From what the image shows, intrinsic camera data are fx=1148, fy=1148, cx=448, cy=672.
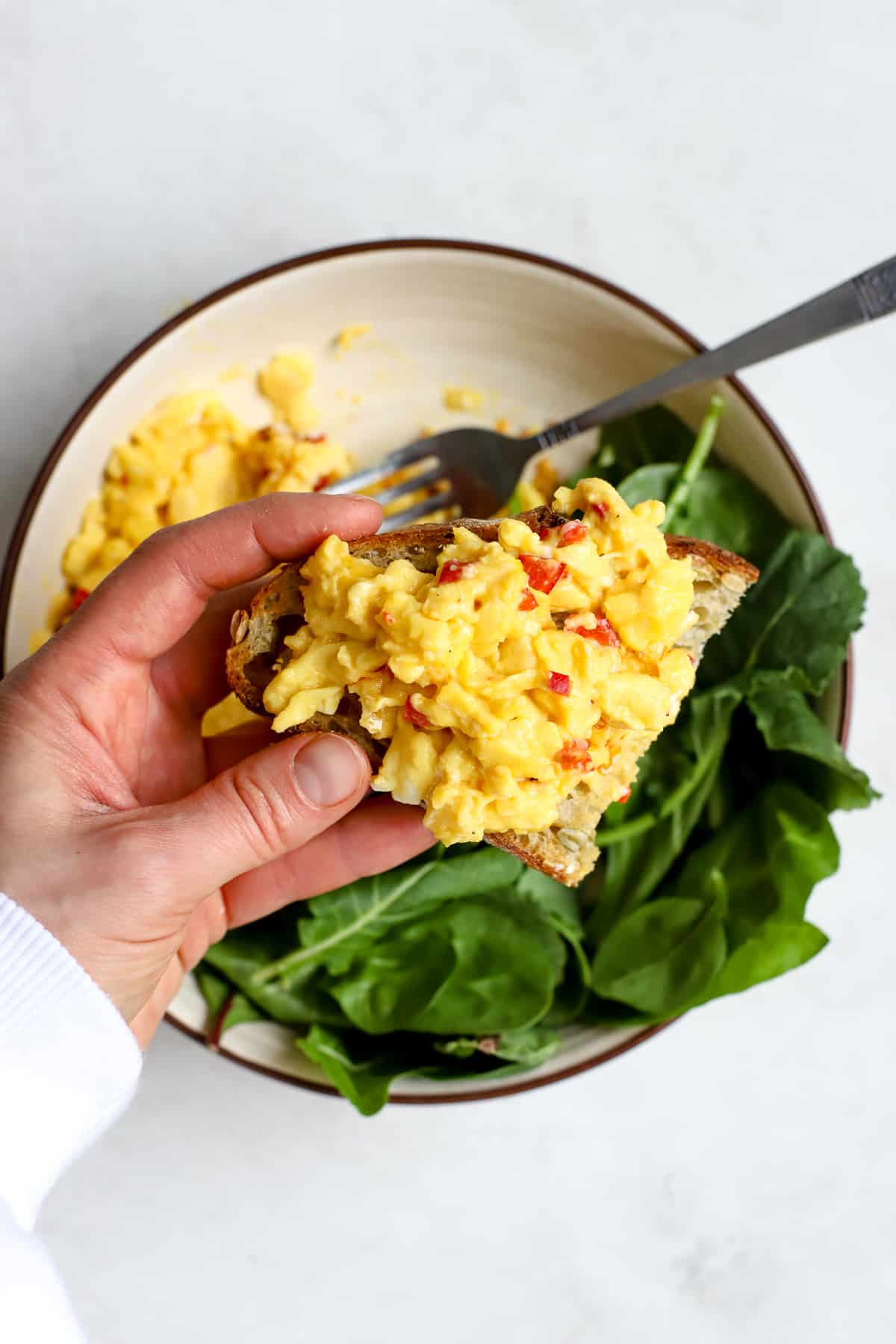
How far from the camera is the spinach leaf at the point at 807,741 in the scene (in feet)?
7.59

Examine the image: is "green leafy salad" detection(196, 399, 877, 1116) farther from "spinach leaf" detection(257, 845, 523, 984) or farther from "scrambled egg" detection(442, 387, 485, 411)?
"scrambled egg" detection(442, 387, 485, 411)

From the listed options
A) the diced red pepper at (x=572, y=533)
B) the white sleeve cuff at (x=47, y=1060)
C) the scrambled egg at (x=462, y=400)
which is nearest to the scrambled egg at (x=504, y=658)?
the diced red pepper at (x=572, y=533)

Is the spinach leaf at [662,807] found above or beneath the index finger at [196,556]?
beneath

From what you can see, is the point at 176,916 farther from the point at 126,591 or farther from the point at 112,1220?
the point at 112,1220

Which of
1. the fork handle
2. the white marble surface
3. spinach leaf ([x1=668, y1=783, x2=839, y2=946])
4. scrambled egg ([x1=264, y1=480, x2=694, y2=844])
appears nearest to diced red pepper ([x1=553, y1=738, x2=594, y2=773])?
scrambled egg ([x1=264, y1=480, x2=694, y2=844])

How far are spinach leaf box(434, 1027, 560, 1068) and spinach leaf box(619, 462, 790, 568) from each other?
111 centimetres

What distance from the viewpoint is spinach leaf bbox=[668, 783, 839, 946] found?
2352 mm

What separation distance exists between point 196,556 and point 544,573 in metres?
0.68

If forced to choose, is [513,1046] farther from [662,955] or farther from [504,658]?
[504,658]

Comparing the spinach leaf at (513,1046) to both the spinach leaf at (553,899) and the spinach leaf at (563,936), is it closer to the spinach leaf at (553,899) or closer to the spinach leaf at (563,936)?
the spinach leaf at (563,936)

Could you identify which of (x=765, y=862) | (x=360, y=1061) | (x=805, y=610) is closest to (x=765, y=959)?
(x=765, y=862)

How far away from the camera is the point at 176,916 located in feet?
5.95

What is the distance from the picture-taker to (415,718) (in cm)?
169

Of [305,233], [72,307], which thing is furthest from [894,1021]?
[72,307]
